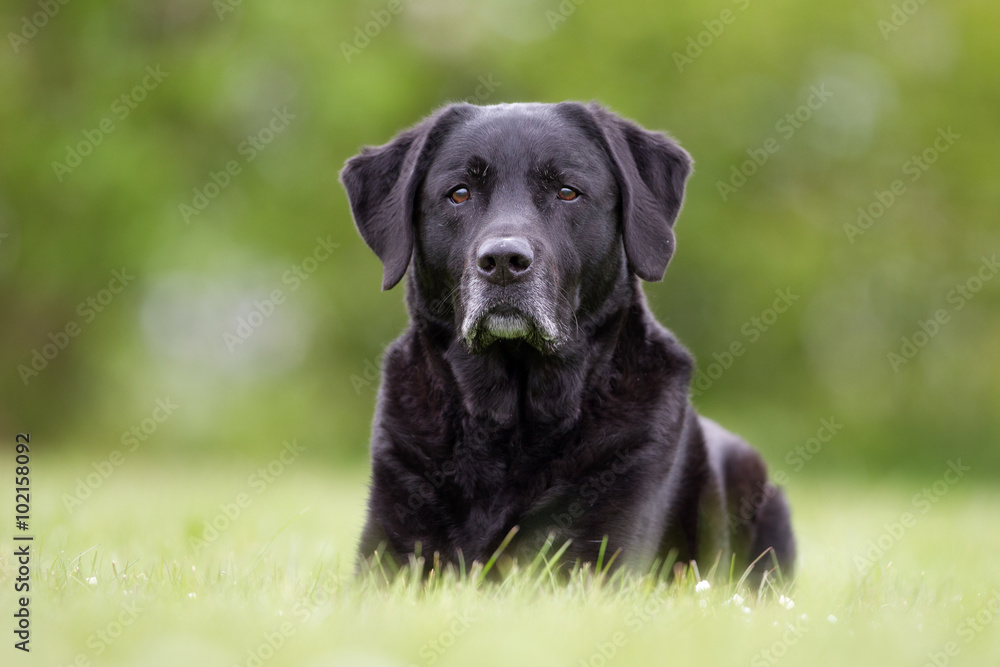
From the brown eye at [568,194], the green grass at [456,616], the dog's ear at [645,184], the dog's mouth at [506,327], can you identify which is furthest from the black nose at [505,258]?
the green grass at [456,616]

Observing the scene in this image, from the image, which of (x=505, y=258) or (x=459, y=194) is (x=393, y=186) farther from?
(x=505, y=258)

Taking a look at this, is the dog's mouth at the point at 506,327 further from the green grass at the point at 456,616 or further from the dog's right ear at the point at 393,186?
the green grass at the point at 456,616

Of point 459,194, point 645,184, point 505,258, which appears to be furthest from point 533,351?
point 645,184

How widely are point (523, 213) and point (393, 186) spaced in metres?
0.66

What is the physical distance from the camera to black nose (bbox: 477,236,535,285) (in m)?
3.36

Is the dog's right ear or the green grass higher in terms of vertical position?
the dog's right ear

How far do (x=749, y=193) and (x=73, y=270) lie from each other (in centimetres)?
767

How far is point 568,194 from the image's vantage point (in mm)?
3676

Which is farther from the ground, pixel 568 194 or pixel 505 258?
pixel 568 194

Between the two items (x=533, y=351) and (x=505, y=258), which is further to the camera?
(x=533, y=351)

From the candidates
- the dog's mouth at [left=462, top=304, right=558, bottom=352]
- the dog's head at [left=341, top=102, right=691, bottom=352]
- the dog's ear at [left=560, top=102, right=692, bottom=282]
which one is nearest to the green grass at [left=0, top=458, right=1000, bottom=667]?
the dog's mouth at [left=462, top=304, right=558, bottom=352]

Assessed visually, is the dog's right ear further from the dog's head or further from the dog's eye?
the dog's eye

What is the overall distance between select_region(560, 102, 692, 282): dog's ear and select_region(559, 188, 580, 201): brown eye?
20 cm

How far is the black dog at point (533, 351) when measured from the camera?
11.2 ft
